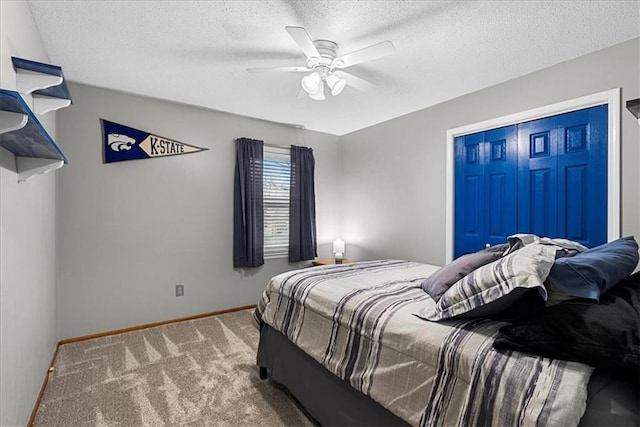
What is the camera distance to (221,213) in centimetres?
373

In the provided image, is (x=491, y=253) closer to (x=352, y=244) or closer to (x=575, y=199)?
(x=575, y=199)

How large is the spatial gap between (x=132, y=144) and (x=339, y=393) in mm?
3049

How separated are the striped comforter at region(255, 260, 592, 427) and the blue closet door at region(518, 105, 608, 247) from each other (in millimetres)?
1430

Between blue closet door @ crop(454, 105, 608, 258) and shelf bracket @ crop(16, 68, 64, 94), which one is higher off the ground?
shelf bracket @ crop(16, 68, 64, 94)

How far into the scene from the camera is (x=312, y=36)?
214 centimetres

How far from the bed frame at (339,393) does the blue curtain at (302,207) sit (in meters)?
2.06

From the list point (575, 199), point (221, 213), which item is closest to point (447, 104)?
point (575, 199)

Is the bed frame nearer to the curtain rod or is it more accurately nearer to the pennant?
the pennant

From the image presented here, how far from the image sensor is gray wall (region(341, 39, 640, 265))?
218 centimetres

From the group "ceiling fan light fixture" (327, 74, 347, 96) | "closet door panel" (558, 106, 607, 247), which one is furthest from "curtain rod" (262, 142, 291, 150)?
"closet door panel" (558, 106, 607, 247)

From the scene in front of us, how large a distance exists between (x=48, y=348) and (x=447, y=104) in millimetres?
4232

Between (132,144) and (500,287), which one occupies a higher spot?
(132,144)

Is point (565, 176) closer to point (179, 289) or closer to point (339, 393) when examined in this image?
point (339, 393)

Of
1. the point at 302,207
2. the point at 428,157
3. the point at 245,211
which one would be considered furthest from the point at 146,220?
the point at 428,157
